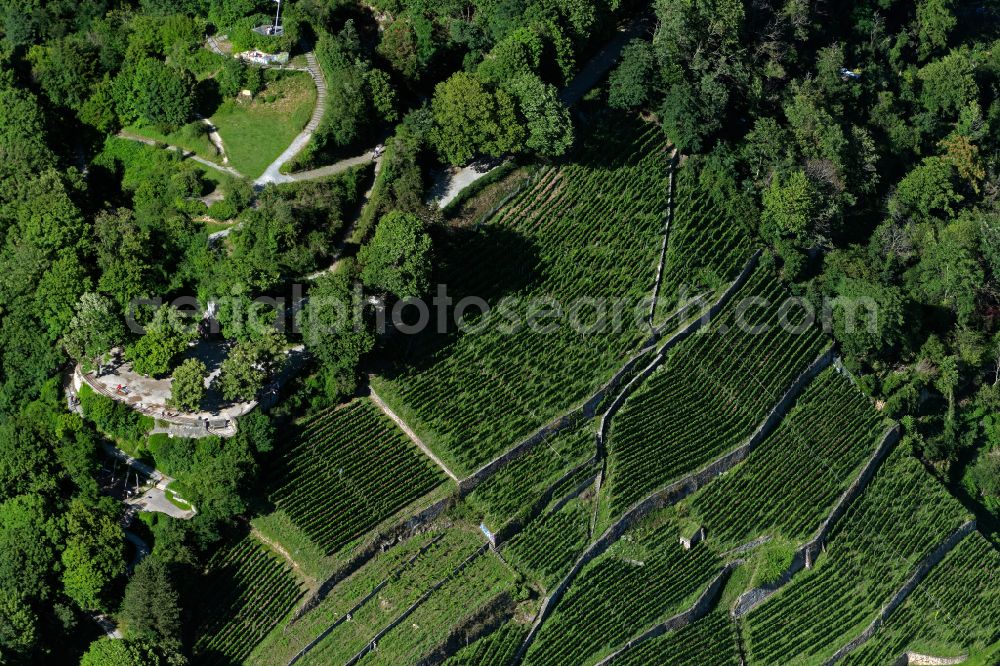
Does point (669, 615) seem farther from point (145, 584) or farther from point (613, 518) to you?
point (145, 584)

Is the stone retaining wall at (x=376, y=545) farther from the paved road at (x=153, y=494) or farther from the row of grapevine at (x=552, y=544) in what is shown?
the paved road at (x=153, y=494)

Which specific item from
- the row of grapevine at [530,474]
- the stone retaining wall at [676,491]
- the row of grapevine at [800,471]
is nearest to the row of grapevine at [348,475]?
the row of grapevine at [530,474]

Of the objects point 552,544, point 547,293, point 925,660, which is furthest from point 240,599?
point 925,660

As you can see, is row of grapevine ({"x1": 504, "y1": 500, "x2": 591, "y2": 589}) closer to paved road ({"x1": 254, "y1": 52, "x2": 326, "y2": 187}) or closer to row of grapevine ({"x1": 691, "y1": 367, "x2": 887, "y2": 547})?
row of grapevine ({"x1": 691, "y1": 367, "x2": 887, "y2": 547})

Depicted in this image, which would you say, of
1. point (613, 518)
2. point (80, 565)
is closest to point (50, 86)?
point (80, 565)

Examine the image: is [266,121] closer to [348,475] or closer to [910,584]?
[348,475]

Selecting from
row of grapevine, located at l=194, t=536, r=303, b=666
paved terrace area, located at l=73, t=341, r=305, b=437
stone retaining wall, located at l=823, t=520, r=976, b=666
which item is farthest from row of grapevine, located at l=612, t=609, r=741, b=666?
paved terrace area, located at l=73, t=341, r=305, b=437
